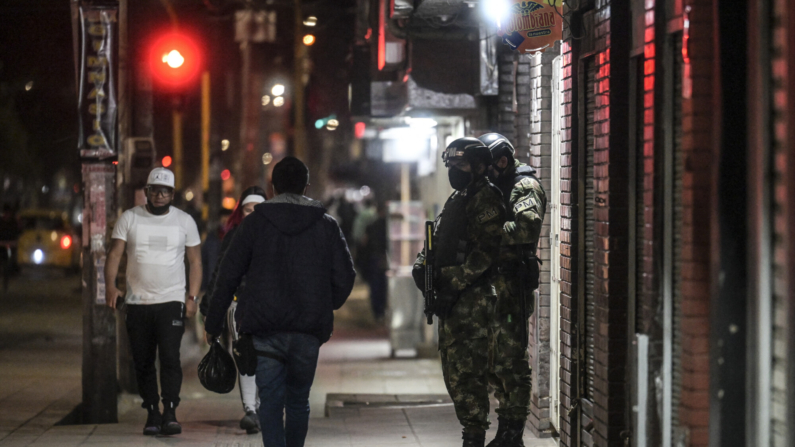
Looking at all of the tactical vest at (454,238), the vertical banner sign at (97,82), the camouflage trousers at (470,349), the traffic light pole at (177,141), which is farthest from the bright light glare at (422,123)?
the traffic light pole at (177,141)

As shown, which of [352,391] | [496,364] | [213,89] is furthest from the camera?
[213,89]

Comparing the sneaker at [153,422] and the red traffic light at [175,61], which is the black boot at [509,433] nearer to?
the sneaker at [153,422]

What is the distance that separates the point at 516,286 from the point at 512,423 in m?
0.85

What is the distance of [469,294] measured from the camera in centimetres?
616

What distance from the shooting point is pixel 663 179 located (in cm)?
505

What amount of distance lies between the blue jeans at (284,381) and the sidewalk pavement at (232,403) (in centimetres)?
152

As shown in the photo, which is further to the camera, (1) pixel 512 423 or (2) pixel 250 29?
(2) pixel 250 29

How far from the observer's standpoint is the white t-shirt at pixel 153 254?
7367mm

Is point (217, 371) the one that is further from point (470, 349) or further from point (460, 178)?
point (460, 178)

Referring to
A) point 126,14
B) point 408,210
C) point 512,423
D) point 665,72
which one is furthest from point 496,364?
point 408,210

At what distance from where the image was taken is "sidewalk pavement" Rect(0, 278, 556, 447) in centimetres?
750

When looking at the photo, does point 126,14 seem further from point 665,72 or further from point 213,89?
point 213,89

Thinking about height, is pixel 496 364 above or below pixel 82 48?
below

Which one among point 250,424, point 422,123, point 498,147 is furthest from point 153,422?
point 422,123
